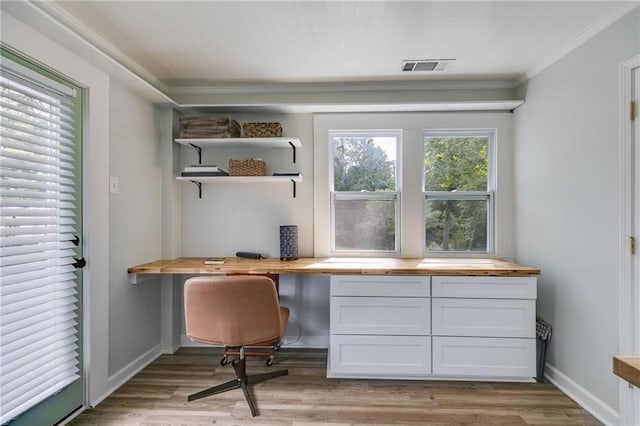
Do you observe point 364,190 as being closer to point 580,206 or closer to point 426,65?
point 426,65

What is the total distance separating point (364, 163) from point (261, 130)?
99 cm

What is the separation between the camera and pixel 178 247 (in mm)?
2799

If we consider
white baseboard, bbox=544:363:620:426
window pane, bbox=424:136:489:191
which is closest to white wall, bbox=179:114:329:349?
window pane, bbox=424:136:489:191

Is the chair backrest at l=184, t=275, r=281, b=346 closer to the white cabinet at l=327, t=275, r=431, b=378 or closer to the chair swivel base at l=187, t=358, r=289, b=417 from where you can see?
the chair swivel base at l=187, t=358, r=289, b=417

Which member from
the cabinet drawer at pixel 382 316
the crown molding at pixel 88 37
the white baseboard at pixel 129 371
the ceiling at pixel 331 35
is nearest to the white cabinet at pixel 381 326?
the cabinet drawer at pixel 382 316

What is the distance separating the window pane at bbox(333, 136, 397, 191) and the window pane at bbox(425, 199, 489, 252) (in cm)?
46

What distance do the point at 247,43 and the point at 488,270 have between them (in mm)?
2281

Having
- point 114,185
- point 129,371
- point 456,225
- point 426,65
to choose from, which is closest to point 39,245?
point 114,185

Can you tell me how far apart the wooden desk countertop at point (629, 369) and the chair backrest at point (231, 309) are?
4.82 feet

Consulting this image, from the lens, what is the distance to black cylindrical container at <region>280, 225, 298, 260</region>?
2643 millimetres

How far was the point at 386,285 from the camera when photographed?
2.20 m

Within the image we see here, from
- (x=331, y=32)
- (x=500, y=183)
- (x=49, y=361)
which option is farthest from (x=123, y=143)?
(x=500, y=183)

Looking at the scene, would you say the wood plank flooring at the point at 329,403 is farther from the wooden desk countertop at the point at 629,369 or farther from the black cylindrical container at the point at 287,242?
the wooden desk countertop at the point at 629,369

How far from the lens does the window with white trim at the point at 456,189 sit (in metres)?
2.80
